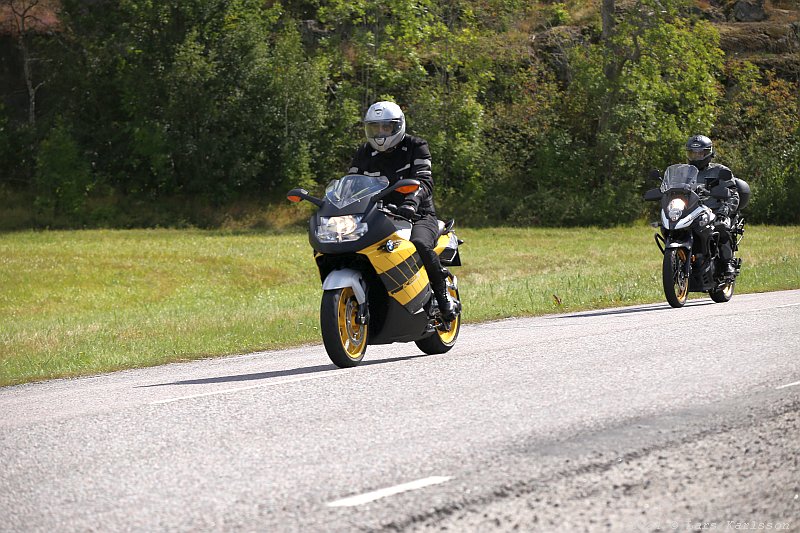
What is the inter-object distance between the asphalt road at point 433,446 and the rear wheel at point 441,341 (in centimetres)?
82

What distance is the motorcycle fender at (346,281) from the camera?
32.7 feet

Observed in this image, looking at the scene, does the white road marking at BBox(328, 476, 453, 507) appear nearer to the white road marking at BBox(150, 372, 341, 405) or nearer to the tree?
the white road marking at BBox(150, 372, 341, 405)

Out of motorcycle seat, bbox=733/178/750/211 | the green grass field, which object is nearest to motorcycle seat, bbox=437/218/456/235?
the green grass field

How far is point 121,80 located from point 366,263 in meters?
40.9

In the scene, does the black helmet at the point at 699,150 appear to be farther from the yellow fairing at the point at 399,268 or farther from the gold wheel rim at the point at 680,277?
the yellow fairing at the point at 399,268

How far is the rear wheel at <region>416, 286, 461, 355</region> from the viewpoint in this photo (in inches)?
449

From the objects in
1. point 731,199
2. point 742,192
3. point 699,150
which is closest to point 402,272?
point 699,150

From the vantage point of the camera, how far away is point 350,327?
33.8ft

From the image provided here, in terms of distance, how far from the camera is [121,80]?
1927 inches

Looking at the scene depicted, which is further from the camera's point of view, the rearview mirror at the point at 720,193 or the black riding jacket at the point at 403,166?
the rearview mirror at the point at 720,193

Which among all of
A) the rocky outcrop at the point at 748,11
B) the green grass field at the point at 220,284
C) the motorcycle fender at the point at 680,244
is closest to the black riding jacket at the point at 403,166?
the green grass field at the point at 220,284

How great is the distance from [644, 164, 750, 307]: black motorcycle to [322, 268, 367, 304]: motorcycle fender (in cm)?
699

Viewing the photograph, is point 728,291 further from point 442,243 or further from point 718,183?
point 442,243

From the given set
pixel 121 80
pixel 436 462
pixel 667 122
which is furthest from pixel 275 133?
pixel 436 462
